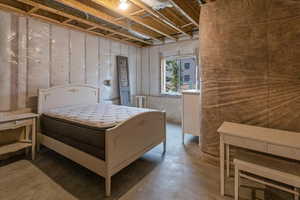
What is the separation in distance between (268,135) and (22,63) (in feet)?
13.2

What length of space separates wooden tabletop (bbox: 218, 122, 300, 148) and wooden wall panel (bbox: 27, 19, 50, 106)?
342cm

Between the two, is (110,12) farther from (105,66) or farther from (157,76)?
(157,76)

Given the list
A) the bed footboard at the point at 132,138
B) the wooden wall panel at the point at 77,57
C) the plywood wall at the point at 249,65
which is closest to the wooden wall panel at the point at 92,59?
the wooden wall panel at the point at 77,57

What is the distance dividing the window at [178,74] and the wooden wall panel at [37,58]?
333 centimetres

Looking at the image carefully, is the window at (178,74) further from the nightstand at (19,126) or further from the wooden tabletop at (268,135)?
the nightstand at (19,126)

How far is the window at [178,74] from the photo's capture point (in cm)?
473

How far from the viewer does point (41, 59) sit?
309cm

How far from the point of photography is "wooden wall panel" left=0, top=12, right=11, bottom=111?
261 cm

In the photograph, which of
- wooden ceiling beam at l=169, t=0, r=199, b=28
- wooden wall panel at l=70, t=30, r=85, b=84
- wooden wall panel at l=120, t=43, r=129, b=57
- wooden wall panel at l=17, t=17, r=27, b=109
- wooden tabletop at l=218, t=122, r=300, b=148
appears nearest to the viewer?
wooden tabletop at l=218, t=122, r=300, b=148

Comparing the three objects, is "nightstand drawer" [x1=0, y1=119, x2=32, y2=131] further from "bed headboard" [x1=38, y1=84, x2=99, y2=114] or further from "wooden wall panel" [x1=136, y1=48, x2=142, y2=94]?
"wooden wall panel" [x1=136, y1=48, x2=142, y2=94]

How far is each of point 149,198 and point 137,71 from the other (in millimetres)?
4496

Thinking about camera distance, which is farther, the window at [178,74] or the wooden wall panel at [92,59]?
the window at [178,74]

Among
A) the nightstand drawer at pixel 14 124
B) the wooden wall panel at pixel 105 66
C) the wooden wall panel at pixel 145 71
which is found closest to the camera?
the nightstand drawer at pixel 14 124

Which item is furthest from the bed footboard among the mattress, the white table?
the white table
